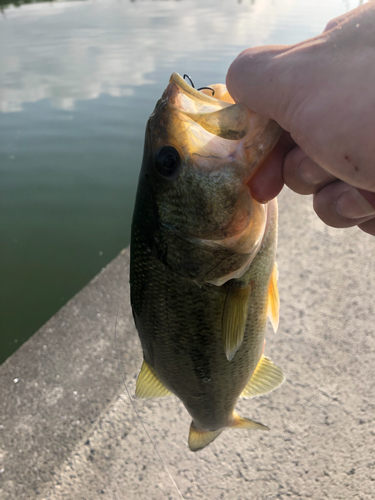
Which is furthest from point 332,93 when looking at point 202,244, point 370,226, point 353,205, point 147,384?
point 147,384

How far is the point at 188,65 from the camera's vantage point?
1111cm

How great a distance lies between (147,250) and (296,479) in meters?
1.58

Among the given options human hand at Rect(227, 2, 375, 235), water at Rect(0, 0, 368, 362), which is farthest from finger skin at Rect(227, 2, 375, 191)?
water at Rect(0, 0, 368, 362)

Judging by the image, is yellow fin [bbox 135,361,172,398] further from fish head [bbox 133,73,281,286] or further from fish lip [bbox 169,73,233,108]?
fish lip [bbox 169,73,233,108]

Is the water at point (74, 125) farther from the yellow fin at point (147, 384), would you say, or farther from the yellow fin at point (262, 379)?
the yellow fin at point (262, 379)

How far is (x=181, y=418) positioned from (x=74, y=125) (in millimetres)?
7637

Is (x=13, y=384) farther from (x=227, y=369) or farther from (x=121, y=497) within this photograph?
(x=227, y=369)

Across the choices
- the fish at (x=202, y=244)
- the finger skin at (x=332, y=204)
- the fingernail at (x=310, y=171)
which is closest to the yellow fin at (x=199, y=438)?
the fish at (x=202, y=244)

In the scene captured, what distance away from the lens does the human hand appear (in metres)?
0.85

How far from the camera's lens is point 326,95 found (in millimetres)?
890

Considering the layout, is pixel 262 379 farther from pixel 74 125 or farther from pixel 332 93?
pixel 74 125

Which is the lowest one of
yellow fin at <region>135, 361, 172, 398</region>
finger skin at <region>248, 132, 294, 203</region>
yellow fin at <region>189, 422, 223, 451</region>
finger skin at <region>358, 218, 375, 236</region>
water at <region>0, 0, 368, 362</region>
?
water at <region>0, 0, 368, 362</region>

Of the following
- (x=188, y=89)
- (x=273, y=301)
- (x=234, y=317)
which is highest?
(x=188, y=89)

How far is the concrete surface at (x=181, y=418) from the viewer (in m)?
1.94
